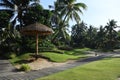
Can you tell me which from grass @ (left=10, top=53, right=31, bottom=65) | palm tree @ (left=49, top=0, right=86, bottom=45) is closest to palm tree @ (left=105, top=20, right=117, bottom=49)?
palm tree @ (left=49, top=0, right=86, bottom=45)

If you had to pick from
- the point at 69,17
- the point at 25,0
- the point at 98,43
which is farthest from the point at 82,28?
the point at 25,0

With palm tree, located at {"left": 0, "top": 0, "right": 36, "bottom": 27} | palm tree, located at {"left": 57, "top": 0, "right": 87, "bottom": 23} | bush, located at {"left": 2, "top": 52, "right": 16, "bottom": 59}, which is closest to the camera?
bush, located at {"left": 2, "top": 52, "right": 16, "bottom": 59}

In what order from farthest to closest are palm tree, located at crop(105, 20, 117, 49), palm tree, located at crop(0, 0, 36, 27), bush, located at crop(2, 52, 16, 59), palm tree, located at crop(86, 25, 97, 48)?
palm tree, located at crop(86, 25, 97, 48)
palm tree, located at crop(105, 20, 117, 49)
palm tree, located at crop(0, 0, 36, 27)
bush, located at crop(2, 52, 16, 59)

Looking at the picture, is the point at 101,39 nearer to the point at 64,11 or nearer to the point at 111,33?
the point at 111,33

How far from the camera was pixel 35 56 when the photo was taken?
77.4 ft

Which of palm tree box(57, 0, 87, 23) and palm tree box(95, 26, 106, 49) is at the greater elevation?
palm tree box(57, 0, 87, 23)

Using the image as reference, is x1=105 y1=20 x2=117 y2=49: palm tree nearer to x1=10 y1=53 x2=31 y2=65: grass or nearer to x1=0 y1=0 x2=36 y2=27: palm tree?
x1=0 y1=0 x2=36 y2=27: palm tree

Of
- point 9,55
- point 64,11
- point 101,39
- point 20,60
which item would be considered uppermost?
point 64,11

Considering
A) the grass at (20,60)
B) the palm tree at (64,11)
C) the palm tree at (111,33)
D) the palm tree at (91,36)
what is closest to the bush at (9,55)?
the grass at (20,60)

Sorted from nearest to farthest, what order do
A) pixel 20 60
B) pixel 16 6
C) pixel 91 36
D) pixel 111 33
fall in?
pixel 20 60
pixel 16 6
pixel 111 33
pixel 91 36

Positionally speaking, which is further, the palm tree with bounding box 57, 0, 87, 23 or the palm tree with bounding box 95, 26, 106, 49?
the palm tree with bounding box 95, 26, 106, 49

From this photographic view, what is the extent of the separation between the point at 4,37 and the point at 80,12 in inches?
694

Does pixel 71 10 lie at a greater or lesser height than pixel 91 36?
greater

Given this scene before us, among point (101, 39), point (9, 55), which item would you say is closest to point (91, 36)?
point (101, 39)
